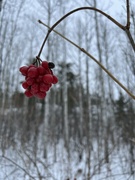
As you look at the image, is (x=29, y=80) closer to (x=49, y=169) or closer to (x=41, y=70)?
(x=41, y=70)

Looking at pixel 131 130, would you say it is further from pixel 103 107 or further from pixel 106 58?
pixel 106 58

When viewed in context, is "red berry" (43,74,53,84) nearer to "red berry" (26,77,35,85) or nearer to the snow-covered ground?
"red berry" (26,77,35,85)

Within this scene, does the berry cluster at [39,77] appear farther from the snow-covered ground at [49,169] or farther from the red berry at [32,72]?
the snow-covered ground at [49,169]

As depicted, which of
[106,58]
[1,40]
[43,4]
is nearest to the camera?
[1,40]

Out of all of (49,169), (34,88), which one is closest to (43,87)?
(34,88)

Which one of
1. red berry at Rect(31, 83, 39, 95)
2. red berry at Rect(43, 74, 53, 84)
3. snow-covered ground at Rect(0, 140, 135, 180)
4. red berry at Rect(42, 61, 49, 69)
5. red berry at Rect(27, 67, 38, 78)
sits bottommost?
snow-covered ground at Rect(0, 140, 135, 180)

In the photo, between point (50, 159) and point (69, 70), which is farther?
point (69, 70)

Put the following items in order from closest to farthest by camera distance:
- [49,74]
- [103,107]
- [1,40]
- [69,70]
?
[49,74] < [1,40] < [103,107] < [69,70]

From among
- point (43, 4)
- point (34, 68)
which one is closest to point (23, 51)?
point (43, 4)

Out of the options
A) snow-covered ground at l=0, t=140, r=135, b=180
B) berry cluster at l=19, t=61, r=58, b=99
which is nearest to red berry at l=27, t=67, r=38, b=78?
berry cluster at l=19, t=61, r=58, b=99

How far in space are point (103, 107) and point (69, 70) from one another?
8455mm

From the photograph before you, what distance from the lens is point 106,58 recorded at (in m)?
8.77

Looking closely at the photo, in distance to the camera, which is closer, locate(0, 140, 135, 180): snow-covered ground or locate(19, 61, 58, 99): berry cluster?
locate(19, 61, 58, 99): berry cluster

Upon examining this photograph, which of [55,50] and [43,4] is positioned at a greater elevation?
[43,4]
